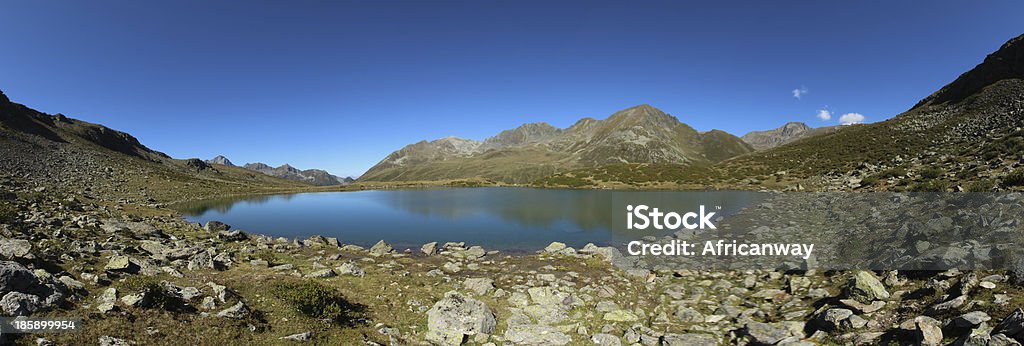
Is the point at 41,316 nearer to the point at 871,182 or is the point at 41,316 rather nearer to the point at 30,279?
the point at 30,279

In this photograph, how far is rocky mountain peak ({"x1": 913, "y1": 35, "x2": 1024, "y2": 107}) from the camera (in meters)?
81.9

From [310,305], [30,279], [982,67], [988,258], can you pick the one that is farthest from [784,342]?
[982,67]

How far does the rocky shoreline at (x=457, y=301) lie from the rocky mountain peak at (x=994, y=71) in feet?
355

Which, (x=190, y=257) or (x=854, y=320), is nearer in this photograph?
(x=854, y=320)

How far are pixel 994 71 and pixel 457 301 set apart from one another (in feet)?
441

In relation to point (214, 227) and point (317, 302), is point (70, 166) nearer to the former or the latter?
point (214, 227)

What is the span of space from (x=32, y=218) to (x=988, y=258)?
5151cm

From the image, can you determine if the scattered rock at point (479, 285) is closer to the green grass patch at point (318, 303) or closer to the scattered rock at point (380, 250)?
the green grass patch at point (318, 303)

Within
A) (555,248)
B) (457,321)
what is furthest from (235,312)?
(555,248)

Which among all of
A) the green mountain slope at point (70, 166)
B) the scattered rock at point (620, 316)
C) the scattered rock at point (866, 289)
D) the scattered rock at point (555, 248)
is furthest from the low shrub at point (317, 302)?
the green mountain slope at point (70, 166)

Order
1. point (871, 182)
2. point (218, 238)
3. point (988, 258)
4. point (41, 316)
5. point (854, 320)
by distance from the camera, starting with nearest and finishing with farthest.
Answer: point (41, 316)
point (854, 320)
point (988, 258)
point (218, 238)
point (871, 182)

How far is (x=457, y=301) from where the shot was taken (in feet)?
53.9

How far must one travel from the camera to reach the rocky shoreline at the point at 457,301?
37.1 feet

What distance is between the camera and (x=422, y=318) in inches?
650
